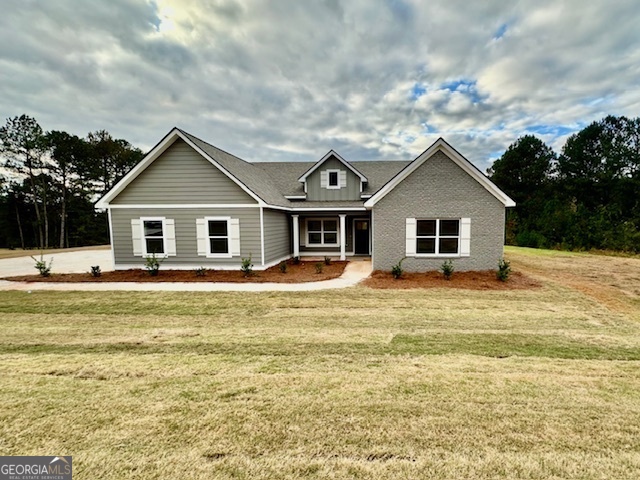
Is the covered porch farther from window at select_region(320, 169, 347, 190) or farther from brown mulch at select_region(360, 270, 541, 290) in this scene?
brown mulch at select_region(360, 270, 541, 290)

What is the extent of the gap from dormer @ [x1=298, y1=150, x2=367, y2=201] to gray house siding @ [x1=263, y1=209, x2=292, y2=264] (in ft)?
8.90

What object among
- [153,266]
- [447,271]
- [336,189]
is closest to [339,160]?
[336,189]

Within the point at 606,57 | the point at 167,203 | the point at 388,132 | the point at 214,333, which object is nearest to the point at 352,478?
the point at 214,333

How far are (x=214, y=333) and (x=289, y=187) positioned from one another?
1352cm

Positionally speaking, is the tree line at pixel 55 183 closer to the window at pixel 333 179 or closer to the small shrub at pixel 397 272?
the window at pixel 333 179

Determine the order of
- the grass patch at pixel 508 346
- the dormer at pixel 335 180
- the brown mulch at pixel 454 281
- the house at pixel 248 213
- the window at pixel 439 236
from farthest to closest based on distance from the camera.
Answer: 1. the dormer at pixel 335 180
2. the window at pixel 439 236
3. the house at pixel 248 213
4. the brown mulch at pixel 454 281
5. the grass patch at pixel 508 346

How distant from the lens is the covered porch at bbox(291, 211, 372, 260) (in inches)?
687

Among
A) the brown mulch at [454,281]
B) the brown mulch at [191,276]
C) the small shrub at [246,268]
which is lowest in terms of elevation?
the brown mulch at [454,281]

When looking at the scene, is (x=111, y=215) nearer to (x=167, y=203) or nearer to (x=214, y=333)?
(x=167, y=203)

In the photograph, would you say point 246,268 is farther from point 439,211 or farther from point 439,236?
point 439,211

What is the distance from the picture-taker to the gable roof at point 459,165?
11.8m

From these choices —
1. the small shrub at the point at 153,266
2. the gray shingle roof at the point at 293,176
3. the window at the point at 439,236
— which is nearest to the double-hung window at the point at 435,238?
the window at the point at 439,236

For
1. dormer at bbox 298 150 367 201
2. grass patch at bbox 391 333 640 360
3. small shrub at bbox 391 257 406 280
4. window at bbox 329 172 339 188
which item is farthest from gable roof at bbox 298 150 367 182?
grass patch at bbox 391 333 640 360

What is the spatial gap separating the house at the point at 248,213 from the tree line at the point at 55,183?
29.6 metres
